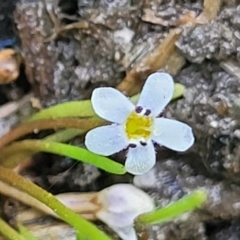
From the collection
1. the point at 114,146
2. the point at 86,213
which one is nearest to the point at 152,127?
the point at 114,146

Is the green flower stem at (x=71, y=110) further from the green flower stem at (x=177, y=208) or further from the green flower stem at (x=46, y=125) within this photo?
the green flower stem at (x=177, y=208)

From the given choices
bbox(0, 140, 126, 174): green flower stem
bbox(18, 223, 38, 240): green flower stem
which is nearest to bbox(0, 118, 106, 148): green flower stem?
bbox(0, 140, 126, 174): green flower stem

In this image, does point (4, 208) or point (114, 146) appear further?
point (4, 208)

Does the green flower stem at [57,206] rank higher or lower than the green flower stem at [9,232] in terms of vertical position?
higher

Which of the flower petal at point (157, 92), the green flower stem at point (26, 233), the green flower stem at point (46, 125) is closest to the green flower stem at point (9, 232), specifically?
the green flower stem at point (26, 233)

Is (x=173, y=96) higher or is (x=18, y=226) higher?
(x=173, y=96)

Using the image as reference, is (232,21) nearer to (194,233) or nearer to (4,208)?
(194,233)

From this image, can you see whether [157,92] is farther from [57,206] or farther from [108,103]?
[57,206]
